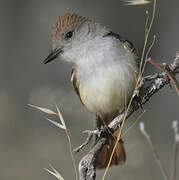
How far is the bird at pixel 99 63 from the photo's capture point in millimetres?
3457

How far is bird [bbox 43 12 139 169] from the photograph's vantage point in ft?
11.3

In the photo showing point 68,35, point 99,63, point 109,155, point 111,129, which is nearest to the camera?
point 111,129

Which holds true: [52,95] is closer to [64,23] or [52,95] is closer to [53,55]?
[53,55]

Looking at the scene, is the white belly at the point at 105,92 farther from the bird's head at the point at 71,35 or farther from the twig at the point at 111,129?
the twig at the point at 111,129

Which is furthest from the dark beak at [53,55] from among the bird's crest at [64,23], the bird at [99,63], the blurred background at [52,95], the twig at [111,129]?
the twig at [111,129]

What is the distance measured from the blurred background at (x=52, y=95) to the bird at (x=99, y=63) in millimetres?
322

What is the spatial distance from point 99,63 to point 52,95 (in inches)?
23.0

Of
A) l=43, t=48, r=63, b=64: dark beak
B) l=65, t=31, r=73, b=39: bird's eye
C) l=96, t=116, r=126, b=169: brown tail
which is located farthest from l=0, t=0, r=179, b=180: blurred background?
l=65, t=31, r=73, b=39: bird's eye

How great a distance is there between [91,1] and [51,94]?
491cm

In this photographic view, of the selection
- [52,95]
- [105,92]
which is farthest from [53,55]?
[105,92]

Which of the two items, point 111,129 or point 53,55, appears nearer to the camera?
point 111,129

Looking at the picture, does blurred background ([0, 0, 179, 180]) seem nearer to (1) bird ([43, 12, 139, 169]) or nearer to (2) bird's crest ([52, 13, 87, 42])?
(1) bird ([43, 12, 139, 169])

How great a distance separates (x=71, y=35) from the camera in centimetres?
385

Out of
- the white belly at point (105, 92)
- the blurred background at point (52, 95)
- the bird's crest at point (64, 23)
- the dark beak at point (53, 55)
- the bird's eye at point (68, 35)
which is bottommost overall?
the blurred background at point (52, 95)
